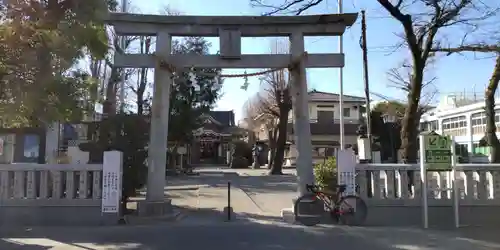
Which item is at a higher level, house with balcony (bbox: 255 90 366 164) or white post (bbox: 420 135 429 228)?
house with balcony (bbox: 255 90 366 164)

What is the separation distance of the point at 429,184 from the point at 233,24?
20.6 ft

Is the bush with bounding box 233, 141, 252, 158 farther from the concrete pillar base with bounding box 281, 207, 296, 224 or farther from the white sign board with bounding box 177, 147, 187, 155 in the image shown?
the concrete pillar base with bounding box 281, 207, 296, 224

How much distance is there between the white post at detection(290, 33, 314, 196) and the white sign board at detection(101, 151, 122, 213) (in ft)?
14.8

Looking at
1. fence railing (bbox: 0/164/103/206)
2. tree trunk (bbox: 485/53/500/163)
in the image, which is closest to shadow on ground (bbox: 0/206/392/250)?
fence railing (bbox: 0/164/103/206)

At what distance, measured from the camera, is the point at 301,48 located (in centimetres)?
1302

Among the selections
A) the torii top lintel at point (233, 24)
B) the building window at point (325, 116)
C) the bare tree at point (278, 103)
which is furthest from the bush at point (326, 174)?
the building window at point (325, 116)

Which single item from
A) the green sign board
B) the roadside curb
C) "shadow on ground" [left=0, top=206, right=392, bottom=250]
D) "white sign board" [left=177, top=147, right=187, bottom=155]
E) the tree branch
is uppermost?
the tree branch

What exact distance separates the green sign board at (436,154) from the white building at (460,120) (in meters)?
30.7

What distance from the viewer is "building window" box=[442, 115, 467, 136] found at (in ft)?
155

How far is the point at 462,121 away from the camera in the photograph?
47.7 m

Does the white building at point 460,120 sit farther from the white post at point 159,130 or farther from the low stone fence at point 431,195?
the white post at point 159,130

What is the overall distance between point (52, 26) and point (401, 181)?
27.1ft

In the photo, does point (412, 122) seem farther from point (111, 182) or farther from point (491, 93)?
point (111, 182)

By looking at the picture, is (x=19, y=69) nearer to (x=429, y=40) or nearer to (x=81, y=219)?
(x=81, y=219)
